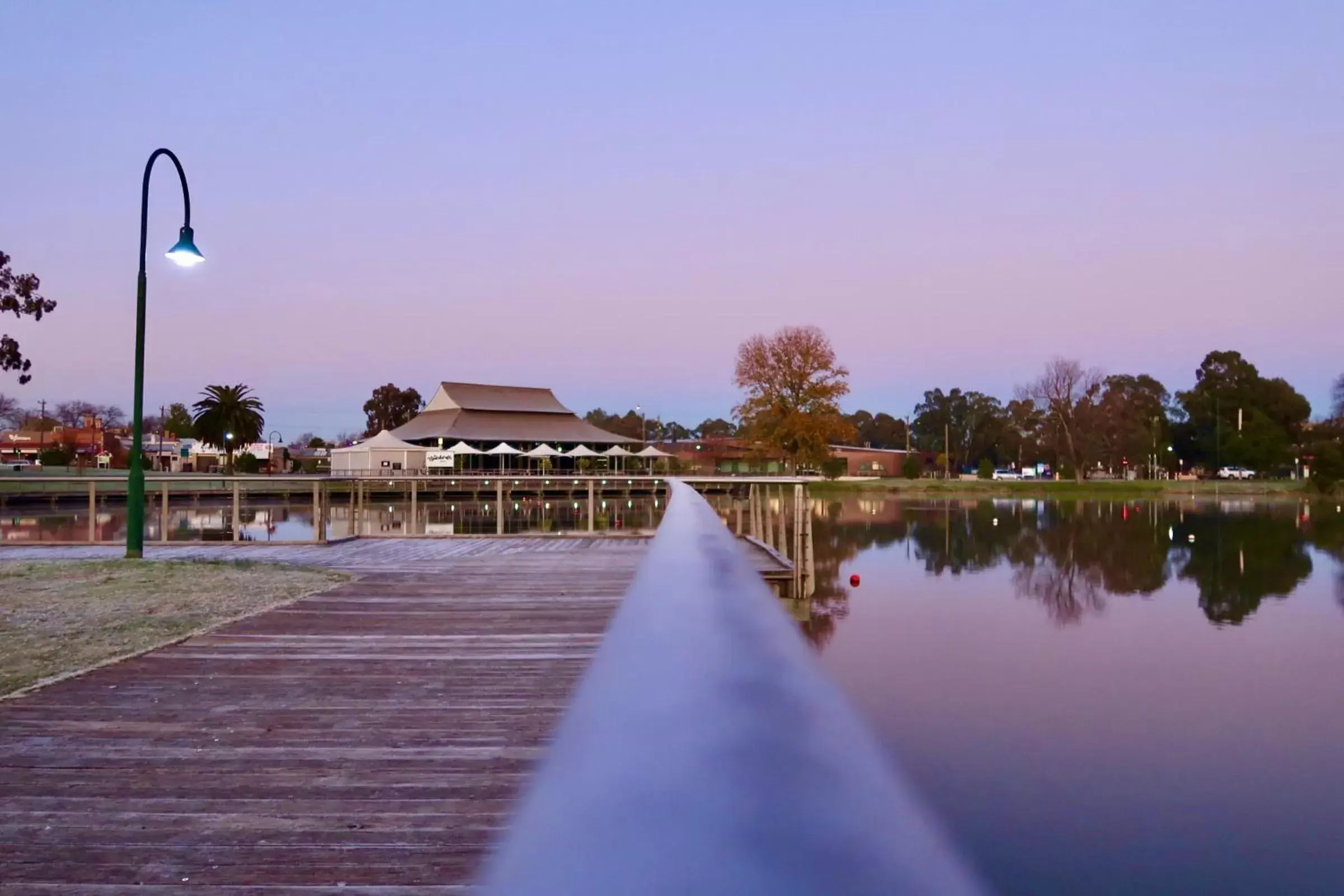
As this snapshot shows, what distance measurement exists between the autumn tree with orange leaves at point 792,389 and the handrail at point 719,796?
54.1 metres

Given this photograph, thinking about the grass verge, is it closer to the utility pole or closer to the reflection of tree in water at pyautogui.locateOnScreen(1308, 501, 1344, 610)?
the reflection of tree in water at pyautogui.locateOnScreen(1308, 501, 1344, 610)

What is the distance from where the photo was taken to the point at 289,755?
381 centimetres

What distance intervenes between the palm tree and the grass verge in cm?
5085

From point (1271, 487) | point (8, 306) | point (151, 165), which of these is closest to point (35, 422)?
point (8, 306)

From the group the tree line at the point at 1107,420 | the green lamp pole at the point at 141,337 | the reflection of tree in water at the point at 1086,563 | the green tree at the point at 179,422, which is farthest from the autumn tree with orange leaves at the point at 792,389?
the green tree at the point at 179,422

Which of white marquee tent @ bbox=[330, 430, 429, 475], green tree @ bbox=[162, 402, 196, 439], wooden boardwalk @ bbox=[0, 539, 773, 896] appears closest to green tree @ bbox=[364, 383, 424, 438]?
green tree @ bbox=[162, 402, 196, 439]

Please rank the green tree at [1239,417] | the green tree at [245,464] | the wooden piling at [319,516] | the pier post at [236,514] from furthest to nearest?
the green tree at [1239,417] < the green tree at [245,464] < the wooden piling at [319,516] < the pier post at [236,514]

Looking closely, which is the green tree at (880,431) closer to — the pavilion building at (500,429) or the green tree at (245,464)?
the pavilion building at (500,429)

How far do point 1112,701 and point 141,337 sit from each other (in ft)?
44.6

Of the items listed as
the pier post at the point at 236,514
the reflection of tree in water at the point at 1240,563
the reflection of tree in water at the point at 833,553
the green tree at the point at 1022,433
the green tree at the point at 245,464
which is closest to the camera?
the pier post at the point at 236,514

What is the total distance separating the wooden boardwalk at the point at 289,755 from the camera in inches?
109

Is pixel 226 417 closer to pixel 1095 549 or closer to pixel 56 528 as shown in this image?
pixel 56 528

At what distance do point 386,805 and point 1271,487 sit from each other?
71.2 metres

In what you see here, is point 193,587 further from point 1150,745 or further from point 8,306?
point 1150,745
